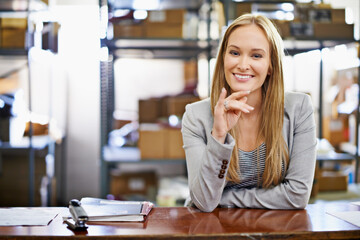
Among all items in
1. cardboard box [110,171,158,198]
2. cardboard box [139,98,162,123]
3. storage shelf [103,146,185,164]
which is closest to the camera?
storage shelf [103,146,185,164]

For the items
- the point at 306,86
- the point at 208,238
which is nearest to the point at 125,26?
the point at 208,238

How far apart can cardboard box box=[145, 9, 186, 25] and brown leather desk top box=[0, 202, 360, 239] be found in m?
1.67

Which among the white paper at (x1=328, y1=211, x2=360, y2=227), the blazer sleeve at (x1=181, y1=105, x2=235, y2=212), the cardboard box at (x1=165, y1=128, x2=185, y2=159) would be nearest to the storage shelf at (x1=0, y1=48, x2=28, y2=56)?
the cardboard box at (x1=165, y1=128, x2=185, y2=159)

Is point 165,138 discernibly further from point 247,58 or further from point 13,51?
point 13,51

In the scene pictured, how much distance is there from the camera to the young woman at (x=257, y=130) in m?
1.45

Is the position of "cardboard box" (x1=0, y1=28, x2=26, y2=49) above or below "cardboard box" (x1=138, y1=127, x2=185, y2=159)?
above

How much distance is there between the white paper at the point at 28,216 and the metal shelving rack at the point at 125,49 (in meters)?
1.29

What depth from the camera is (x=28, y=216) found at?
132 cm

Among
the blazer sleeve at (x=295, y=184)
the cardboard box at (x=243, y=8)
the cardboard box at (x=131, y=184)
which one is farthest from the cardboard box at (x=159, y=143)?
the blazer sleeve at (x=295, y=184)

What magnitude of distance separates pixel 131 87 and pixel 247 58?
3.17 m

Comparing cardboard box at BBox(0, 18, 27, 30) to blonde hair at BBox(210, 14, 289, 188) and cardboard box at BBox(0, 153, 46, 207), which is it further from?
blonde hair at BBox(210, 14, 289, 188)

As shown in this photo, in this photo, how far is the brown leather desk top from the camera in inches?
44.8

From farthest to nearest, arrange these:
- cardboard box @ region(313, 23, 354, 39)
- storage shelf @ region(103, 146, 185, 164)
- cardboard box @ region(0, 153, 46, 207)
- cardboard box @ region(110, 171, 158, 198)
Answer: cardboard box @ region(0, 153, 46, 207) → cardboard box @ region(110, 171, 158, 198) → cardboard box @ region(313, 23, 354, 39) → storage shelf @ region(103, 146, 185, 164)

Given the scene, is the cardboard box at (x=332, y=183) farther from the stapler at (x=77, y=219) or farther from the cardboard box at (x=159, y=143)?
the stapler at (x=77, y=219)
